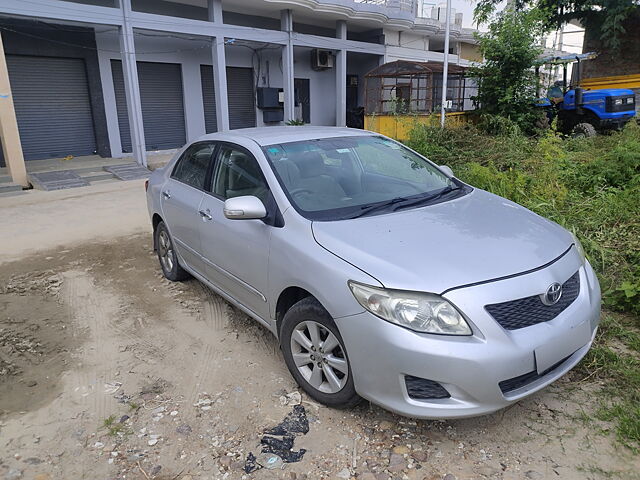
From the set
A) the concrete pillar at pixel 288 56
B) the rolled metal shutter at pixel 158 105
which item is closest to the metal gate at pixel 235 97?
the rolled metal shutter at pixel 158 105

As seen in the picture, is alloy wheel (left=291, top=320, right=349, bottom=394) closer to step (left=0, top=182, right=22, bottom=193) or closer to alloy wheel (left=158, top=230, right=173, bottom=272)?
alloy wheel (left=158, top=230, right=173, bottom=272)

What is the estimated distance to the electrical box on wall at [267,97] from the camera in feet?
56.6

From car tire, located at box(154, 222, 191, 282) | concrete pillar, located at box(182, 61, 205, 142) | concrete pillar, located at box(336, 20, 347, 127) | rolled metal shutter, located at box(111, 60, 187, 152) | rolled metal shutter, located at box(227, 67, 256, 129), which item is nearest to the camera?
car tire, located at box(154, 222, 191, 282)

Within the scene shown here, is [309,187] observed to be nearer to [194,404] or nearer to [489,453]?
[194,404]

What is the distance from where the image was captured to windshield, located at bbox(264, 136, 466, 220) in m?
3.19

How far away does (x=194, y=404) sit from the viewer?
296cm

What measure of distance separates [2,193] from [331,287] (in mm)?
10064

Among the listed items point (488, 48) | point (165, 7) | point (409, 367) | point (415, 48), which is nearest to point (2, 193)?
point (165, 7)

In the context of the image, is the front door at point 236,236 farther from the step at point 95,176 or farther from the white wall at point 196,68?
the white wall at point 196,68

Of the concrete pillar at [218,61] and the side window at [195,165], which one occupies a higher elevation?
the concrete pillar at [218,61]

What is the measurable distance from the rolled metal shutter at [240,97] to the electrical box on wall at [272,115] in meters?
0.40

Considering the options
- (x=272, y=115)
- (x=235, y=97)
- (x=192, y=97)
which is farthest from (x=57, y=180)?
(x=272, y=115)

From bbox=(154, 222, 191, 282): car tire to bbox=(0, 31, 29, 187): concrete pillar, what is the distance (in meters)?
7.30

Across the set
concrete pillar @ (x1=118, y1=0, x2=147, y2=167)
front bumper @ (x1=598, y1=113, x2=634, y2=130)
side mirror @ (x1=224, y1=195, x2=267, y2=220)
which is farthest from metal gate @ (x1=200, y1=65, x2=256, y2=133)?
side mirror @ (x1=224, y1=195, x2=267, y2=220)
